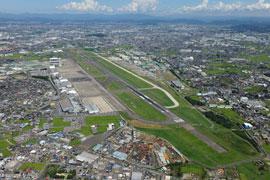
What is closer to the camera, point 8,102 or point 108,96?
point 8,102

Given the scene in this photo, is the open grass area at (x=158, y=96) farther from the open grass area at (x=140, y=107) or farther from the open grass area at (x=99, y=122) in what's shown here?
the open grass area at (x=99, y=122)

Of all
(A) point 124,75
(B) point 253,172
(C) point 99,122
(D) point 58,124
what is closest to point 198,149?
(B) point 253,172

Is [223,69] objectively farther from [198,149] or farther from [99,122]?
[198,149]

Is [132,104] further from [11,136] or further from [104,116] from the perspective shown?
[11,136]

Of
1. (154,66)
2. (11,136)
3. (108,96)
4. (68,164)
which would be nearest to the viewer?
(68,164)

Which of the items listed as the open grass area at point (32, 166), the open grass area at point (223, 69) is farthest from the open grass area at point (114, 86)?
the open grass area at point (32, 166)

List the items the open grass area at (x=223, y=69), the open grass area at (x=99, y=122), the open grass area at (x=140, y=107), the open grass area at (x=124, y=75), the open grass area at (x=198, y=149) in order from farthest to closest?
1. the open grass area at (x=223, y=69)
2. the open grass area at (x=124, y=75)
3. the open grass area at (x=140, y=107)
4. the open grass area at (x=99, y=122)
5. the open grass area at (x=198, y=149)

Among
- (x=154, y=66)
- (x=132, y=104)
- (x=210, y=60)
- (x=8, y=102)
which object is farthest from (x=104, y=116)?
(x=210, y=60)
